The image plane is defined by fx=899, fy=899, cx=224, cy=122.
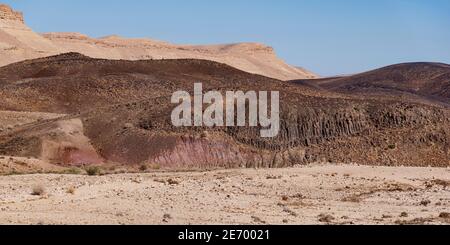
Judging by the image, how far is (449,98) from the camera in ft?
287

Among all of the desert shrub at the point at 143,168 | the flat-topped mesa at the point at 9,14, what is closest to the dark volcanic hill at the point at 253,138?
the desert shrub at the point at 143,168

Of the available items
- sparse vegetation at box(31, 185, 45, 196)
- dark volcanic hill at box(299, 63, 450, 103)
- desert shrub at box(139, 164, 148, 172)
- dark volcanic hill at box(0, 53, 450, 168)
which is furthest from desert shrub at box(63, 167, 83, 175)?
dark volcanic hill at box(299, 63, 450, 103)

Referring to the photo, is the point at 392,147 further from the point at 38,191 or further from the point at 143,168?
the point at 38,191

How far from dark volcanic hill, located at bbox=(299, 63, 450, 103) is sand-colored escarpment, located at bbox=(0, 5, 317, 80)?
3862cm

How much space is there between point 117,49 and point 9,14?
1100 inches

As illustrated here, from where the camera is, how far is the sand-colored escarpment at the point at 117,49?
119 meters

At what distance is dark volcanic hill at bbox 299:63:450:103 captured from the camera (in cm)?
9162

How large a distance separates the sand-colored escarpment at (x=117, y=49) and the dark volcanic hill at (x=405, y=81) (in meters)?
38.6

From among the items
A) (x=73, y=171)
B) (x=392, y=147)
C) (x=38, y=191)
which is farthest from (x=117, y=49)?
(x=38, y=191)

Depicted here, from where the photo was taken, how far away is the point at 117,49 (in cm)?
15600
